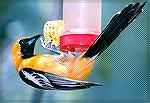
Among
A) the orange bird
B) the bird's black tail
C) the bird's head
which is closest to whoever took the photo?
the bird's black tail

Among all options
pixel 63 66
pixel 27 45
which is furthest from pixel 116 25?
pixel 27 45

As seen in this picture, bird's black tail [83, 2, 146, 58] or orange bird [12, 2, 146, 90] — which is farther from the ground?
bird's black tail [83, 2, 146, 58]

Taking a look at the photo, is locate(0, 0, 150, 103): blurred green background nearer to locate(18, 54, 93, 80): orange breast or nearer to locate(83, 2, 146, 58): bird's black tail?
locate(18, 54, 93, 80): orange breast

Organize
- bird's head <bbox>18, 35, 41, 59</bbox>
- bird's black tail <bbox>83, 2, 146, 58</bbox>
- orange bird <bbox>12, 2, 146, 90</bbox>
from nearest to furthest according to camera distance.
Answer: bird's black tail <bbox>83, 2, 146, 58</bbox>, orange bird <bbox>12, 2, 146, 90</bbox>, bird's head <bbox>18, 35, 41, 59</bbox>

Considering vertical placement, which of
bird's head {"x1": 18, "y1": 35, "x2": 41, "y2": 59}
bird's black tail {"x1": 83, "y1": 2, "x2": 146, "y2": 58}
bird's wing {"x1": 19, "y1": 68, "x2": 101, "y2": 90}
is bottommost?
bird's wing {"x1": 19, "y1": 68, "x2": 101, "y2": 90}

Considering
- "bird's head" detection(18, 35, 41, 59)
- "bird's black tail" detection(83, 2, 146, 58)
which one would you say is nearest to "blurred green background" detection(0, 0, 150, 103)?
"bird's head" detection(18, 35, 41, 59)

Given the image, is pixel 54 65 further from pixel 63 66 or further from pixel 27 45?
pixel 27 45

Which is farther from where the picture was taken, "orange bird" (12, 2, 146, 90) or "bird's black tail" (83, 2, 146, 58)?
"orange bird" (12, 2, 146, 90)

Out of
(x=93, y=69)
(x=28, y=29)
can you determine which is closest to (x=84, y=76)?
(x=93, y=69)
